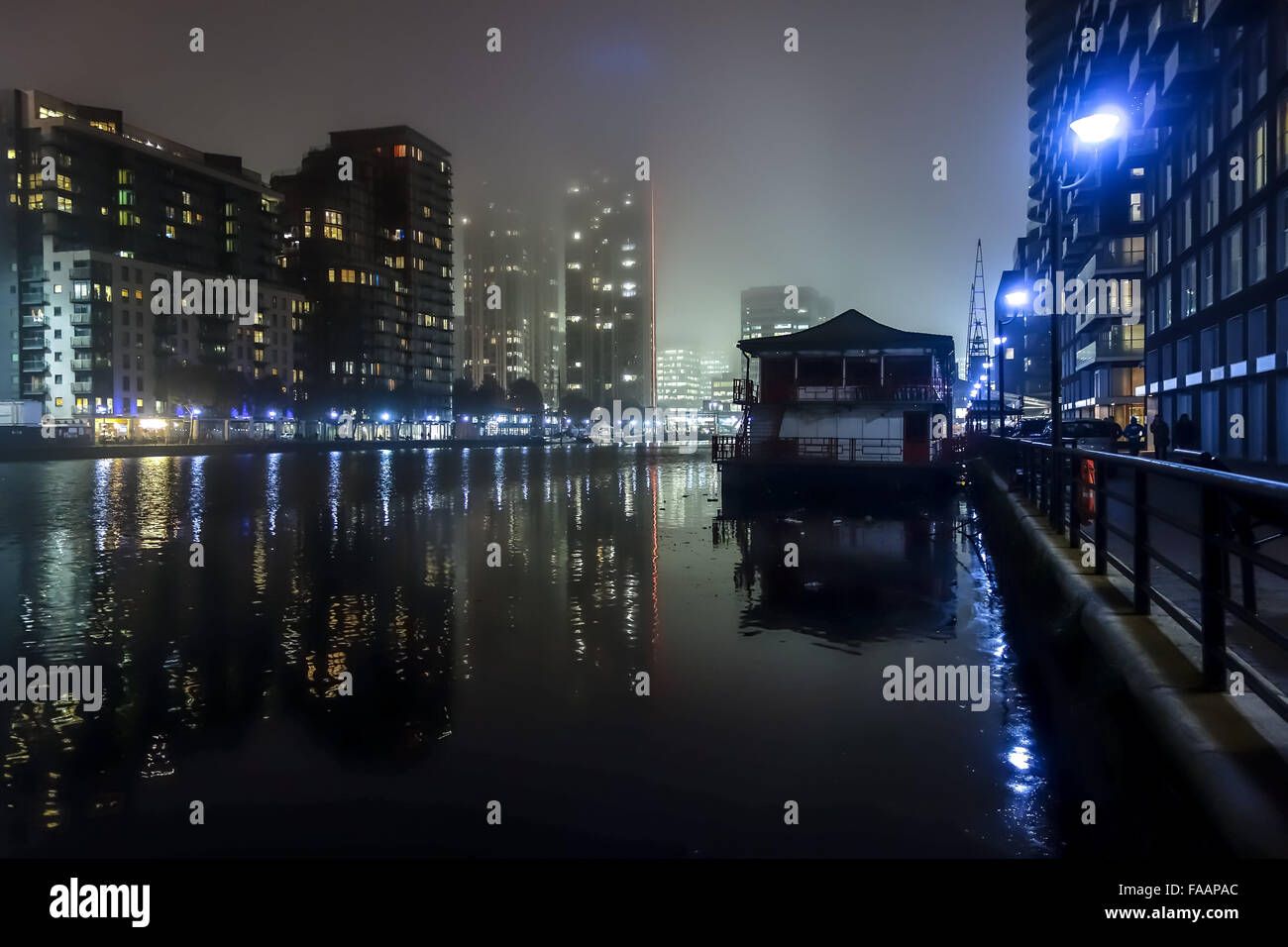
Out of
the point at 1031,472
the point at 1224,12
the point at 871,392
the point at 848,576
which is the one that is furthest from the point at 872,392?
the point at 848,576

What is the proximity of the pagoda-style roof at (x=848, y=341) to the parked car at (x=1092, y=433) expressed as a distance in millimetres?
6211

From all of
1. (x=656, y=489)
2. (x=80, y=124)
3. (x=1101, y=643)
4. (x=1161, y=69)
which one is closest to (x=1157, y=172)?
(x=1161, y=69)

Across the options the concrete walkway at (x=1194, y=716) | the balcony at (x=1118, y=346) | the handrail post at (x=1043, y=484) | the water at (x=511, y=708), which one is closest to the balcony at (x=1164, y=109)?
the balcony at (x=1118, y=346)

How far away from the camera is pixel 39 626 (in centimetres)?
1151

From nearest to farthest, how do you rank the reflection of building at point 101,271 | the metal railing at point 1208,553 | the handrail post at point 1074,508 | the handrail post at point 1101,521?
the metal railing at point 1208,553
the handrail post at point 1101,521
the handrail post at point 1074,508
the reflection of building at point 101,271

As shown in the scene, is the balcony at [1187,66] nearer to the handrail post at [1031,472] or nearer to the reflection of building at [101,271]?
the handrail post at [1031,472]

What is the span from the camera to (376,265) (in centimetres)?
16662

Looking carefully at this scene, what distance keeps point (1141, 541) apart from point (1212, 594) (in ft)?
7.71

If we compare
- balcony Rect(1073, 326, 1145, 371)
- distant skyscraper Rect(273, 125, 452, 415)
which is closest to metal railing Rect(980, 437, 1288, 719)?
balcony Rect(1073, 326, 1145, 371)

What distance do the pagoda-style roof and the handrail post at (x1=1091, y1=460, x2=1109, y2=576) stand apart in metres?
31.5

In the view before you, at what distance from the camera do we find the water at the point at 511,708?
236 inches

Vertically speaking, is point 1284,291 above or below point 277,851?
above
